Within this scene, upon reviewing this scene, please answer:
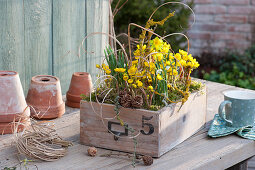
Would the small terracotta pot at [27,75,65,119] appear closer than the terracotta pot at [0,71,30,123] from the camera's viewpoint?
No

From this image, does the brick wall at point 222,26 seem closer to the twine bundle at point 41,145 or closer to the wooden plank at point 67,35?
the wooden plank at point 67,35

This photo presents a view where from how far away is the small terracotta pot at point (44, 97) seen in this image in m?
1.46

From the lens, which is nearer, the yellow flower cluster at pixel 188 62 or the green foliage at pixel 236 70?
the yellow flower cluster at pixel 188 62

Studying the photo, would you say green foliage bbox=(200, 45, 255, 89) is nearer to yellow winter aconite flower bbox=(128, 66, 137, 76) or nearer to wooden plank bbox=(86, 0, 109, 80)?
wooden plank bbox=(86, 0, 109, 80)

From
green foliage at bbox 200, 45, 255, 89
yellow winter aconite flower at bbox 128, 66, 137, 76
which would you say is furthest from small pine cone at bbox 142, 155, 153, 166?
green foliage at bbox 200, 45, 255, 89

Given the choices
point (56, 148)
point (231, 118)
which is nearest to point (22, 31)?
point (56, 148)

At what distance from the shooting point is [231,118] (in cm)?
141

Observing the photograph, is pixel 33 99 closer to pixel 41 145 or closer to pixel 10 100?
pixel 10 100

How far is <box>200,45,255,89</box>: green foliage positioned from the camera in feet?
13.0

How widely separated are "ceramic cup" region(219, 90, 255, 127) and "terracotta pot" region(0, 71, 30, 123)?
0.72m

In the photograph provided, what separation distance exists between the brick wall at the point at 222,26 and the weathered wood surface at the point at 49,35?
99.6 inches

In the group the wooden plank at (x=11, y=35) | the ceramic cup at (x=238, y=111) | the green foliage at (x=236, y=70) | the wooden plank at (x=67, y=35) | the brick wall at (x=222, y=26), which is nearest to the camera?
the ceramic cup at (x=238, y=111)

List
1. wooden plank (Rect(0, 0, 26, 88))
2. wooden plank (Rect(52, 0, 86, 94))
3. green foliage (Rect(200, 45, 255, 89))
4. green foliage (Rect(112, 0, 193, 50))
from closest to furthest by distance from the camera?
wooden plank (Rect(0, 0, 26, 88))
wooden plank (Rect(52, 0, 86, 94))
green foliage (Rect(112, 0, 193, 50))
green foliage (Rect(200, 45, 255, 89))

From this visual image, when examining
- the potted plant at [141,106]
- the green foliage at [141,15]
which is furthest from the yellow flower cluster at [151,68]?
the green foliage at [141,15]
